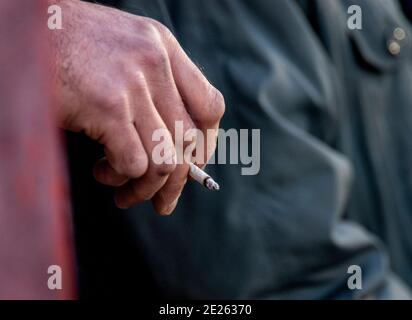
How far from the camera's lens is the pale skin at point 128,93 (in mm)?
562

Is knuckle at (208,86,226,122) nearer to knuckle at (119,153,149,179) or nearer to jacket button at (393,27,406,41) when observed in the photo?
knuckle at (119,153,149,179)

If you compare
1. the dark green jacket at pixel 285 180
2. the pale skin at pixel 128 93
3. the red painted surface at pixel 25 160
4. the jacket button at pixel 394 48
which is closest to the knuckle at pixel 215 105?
the pale skin at pixel 128 93

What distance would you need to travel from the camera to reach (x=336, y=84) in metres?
1.08

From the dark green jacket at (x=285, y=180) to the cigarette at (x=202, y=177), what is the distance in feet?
0.55

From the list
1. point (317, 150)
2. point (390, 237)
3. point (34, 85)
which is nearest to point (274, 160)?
point (317, 150)

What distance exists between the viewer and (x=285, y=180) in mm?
976

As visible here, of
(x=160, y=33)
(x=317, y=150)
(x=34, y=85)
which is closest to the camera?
(x=34, y=85)

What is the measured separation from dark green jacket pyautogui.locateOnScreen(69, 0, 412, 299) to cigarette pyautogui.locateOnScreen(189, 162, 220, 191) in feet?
0.55

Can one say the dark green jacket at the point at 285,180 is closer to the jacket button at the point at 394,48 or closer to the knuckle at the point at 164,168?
the jacket button at the point at 394,48

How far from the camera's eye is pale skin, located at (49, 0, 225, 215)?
0.56 m

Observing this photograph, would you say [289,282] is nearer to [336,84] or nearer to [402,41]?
[336,84]

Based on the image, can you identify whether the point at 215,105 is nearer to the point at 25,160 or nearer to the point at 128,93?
the point at 128,93

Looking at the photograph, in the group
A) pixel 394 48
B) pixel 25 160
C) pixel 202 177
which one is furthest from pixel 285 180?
pixel 25 160

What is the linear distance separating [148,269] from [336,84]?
356 millimetres
